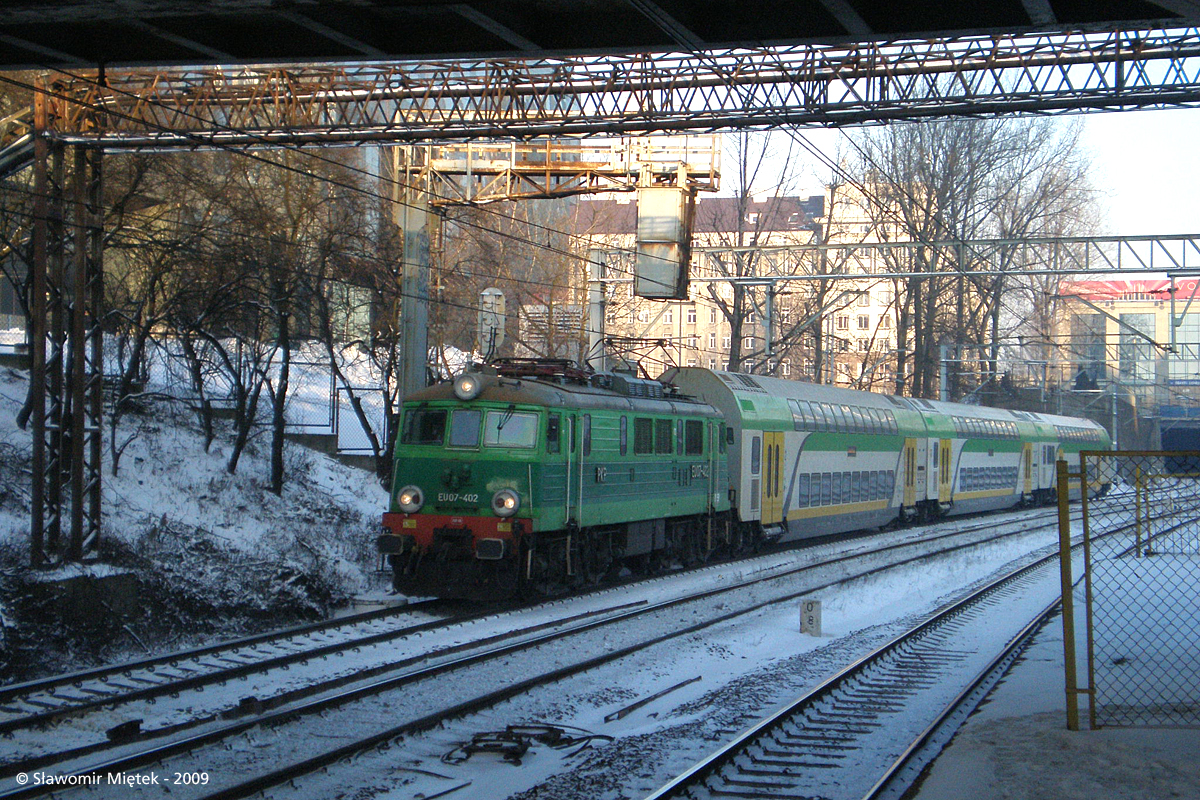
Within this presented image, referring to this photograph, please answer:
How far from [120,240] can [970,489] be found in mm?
26545

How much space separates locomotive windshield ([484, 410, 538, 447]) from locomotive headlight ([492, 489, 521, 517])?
70 centimetres

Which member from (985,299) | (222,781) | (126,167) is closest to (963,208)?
(985,299)

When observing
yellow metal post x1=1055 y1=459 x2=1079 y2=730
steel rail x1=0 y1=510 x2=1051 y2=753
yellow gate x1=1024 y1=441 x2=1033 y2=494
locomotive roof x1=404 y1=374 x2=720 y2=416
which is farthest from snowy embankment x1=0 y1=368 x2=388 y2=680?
yellow gate x1=1024 y1=441 x2=1033 y2=494

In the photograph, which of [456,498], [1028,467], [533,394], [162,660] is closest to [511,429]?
[533,394]

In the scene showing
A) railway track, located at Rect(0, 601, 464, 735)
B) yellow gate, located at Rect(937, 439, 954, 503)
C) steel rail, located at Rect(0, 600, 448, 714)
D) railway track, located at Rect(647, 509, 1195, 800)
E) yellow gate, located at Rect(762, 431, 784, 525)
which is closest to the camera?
railway track, located at Rect(647, 509, 1195, 800)

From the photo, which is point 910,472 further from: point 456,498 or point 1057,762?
point 1057,762

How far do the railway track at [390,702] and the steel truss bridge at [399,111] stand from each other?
5980 mm

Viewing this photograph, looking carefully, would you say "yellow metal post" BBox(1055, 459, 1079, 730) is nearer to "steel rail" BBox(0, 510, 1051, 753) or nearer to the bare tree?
"steel rail" BBox(0, 510, 1051, 753)

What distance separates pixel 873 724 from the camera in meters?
9.57

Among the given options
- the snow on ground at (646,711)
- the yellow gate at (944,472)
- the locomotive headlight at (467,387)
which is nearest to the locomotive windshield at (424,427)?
the locomotive headlight at (467,387)

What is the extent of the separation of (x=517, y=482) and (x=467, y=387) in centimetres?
153

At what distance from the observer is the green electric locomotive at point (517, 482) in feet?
48.3

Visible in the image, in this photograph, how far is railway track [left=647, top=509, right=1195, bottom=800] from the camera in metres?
7.76

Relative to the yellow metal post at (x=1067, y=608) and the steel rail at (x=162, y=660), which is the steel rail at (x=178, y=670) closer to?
the steel rail at (x=162, y=660)
